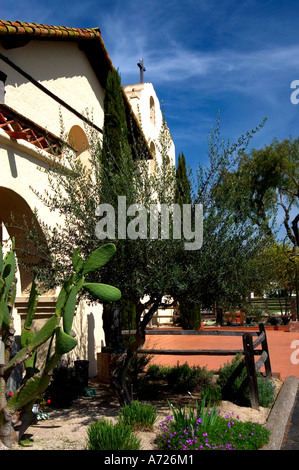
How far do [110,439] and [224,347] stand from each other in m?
9.72

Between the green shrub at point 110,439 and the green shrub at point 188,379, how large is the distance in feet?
11.8

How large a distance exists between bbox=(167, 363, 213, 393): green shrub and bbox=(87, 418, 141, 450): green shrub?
3604 millimetres

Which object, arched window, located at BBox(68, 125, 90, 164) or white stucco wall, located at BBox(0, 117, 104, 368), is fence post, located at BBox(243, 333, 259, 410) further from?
arched window, located at BBox(68, 125, 90, 164)

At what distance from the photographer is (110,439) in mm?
4598

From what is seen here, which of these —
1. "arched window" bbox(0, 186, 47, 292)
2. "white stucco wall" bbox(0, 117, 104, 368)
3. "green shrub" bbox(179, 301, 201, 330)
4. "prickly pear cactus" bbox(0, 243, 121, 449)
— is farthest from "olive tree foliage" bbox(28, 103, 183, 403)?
"green shrub" bbox(179, 301, 201, 330)

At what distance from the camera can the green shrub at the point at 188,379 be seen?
8305mm

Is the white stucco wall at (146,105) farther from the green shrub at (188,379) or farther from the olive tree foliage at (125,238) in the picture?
the olive tree foliage at (125,238)

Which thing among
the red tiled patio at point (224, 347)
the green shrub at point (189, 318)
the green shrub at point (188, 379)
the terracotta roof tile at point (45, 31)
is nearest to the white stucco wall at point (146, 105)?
the green shrub at point (189, 318)

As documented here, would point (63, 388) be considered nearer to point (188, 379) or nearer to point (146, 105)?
point (188, 379)

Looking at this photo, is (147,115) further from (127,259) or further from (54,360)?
(54,360)

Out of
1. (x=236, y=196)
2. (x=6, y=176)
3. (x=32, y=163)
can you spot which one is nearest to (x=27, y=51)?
(x=32, y=163)

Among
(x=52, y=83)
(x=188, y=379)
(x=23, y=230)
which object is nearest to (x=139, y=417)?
(x=188, y=379)

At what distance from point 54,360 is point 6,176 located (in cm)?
357
